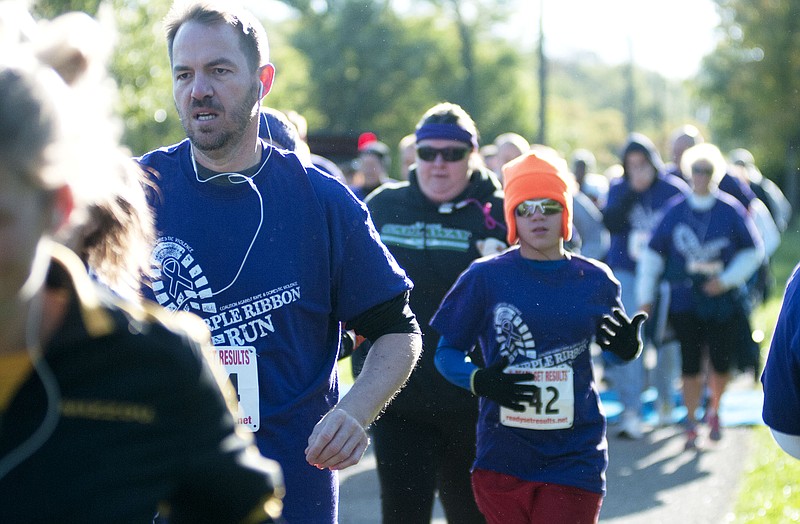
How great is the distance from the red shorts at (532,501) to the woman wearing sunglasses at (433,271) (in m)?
0.52

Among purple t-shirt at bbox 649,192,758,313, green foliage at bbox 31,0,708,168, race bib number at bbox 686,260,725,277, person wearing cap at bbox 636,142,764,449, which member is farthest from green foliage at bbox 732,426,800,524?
green foliage at bbox 31,0,708,168

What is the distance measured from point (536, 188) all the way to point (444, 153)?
2.92ft

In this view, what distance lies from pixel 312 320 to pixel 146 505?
5.71 ft

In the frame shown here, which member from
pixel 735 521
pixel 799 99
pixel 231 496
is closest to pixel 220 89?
pixel 231 496

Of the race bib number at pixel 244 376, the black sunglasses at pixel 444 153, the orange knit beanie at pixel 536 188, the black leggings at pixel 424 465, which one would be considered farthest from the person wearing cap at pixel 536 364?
the race bib number at pixel 244 376

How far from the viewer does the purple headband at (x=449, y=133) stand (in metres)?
6.26

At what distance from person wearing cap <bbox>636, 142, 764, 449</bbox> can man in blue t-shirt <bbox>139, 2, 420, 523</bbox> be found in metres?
6.01

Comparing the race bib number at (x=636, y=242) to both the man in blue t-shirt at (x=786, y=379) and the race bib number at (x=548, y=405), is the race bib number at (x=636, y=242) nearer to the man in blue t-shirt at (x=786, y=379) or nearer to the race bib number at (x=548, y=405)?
the race bib number at (x=548, y=405)

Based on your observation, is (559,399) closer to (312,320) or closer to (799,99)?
(312,320)

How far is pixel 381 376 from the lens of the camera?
3410 millimetres

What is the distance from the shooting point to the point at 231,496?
1.93 metres

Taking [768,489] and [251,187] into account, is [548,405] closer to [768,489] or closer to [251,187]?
[251,187]

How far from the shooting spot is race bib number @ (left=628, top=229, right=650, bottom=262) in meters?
10.2

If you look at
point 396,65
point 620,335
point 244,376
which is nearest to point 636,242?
point 620,335
